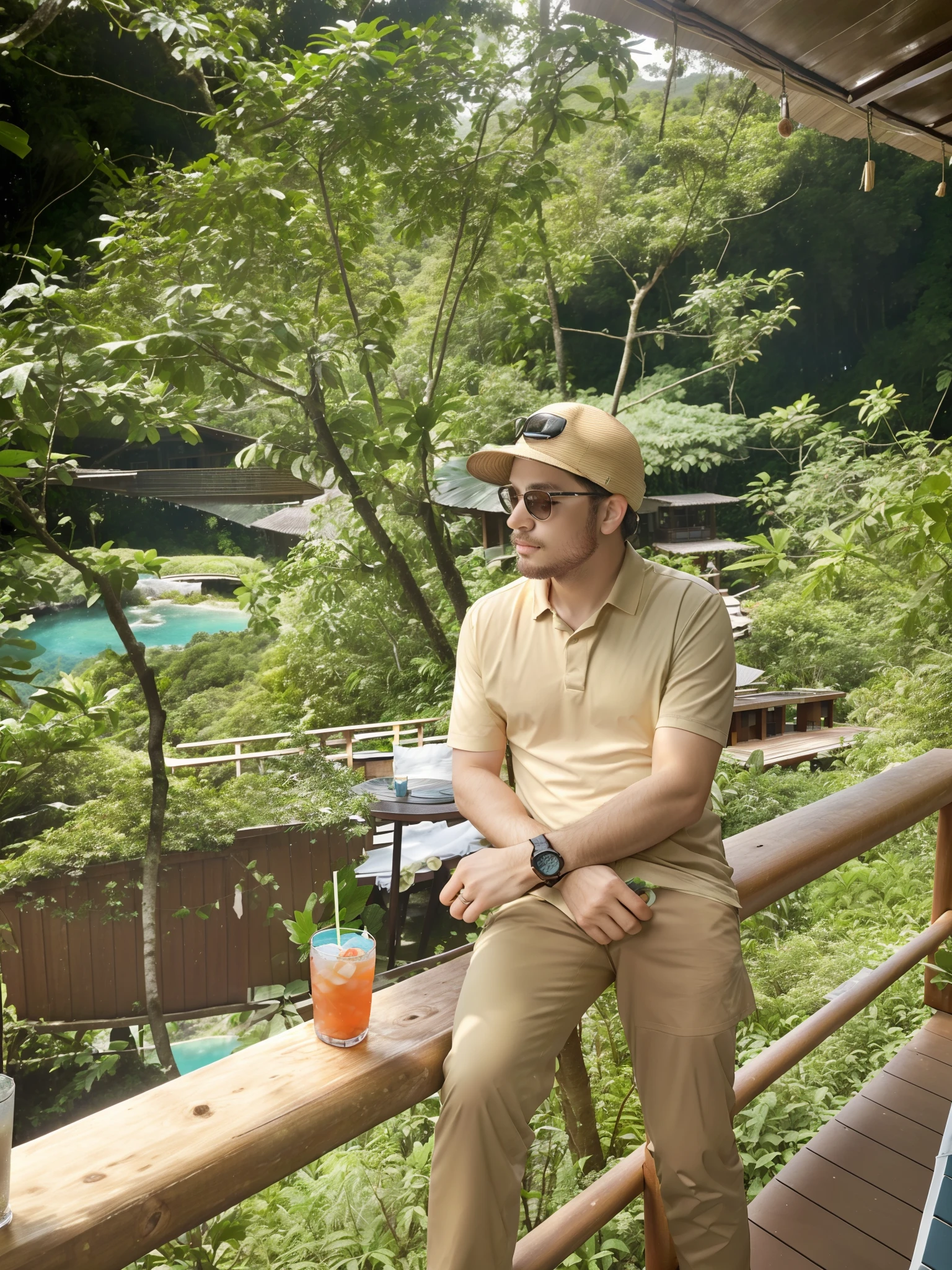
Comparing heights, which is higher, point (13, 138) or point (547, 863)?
point (13, 138)

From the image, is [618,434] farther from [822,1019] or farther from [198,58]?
[198,58]

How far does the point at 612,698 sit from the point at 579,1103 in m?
0.98

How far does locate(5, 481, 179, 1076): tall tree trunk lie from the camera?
238 centimetres

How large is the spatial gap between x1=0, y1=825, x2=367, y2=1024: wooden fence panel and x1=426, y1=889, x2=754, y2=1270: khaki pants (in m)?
1.93

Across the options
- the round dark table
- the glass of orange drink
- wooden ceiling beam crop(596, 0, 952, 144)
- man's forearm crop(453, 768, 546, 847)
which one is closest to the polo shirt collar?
man's forearm crop(453, 768, 546, 847)

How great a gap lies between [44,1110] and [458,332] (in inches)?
114

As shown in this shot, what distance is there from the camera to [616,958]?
96cm

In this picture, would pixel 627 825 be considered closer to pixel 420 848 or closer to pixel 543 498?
pixel 543 498

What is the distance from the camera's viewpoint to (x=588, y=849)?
3.14 ft

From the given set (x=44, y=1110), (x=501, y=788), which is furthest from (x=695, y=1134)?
(x=44, y=1110)

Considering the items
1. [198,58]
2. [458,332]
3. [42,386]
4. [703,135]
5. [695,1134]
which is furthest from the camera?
[703,135]

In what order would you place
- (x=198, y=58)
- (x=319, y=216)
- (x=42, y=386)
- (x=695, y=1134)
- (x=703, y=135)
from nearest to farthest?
(x=695, y=1134)
(x=42, y=386)
(x=198, y=58)
(x=319, y=216)
(x=703, y=135)

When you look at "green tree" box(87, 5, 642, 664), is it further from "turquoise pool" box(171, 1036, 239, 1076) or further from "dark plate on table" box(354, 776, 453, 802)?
"turquoise pool" box(171, 1036, 239, 1076)

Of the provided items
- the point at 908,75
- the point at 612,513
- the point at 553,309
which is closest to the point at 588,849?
the point at 612,513
